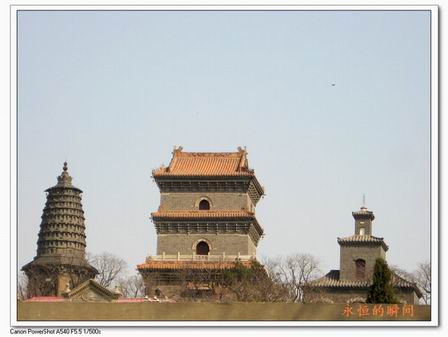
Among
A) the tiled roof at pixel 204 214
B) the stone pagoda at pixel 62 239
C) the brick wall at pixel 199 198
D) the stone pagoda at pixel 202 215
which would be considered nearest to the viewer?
the stone pagoda at pixel 202 215

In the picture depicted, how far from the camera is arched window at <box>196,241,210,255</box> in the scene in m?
77.8

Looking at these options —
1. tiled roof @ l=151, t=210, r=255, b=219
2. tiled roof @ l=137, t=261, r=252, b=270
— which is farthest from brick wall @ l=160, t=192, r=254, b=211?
tiled roof @ l=137, t=261, r=252, b=270

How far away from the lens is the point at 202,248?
7794cm

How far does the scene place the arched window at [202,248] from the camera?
77.8 metres

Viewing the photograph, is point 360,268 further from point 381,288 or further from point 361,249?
point 381,288

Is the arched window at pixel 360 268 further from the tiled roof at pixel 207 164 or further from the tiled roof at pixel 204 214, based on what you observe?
the tiled roof at pixel 207 164

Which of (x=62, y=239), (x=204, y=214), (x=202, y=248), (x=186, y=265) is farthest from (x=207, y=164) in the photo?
(x=62, y=239)

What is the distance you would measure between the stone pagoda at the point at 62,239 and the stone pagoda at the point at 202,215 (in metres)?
9.62

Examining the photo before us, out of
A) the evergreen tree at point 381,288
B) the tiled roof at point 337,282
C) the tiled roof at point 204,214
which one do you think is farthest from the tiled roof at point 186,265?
the evergreen tree at point 381,288

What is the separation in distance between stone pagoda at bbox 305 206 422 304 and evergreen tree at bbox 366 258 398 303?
15.4m

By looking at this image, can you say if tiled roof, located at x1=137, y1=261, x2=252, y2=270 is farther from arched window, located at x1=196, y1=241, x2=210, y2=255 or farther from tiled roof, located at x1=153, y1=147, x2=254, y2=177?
tiled roof, located at x1=153, y1=147, x2=254, y2=177

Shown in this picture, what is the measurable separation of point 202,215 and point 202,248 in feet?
5.16
